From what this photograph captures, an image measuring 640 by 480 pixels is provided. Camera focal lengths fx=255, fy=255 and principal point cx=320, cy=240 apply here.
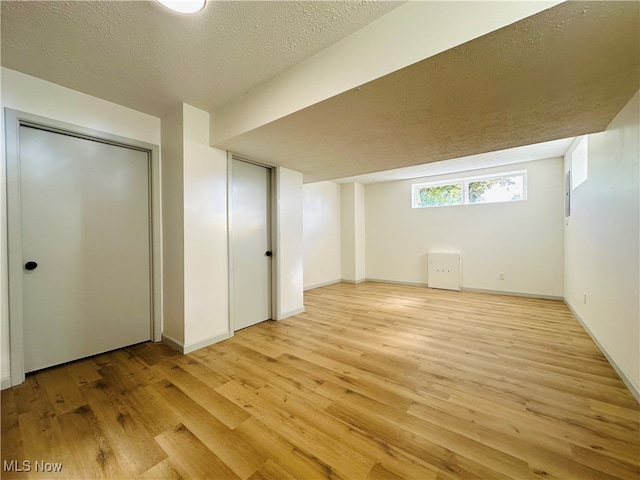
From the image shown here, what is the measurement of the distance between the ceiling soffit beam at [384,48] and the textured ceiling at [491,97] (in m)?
0.05

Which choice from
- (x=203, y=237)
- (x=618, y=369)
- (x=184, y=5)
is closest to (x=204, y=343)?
(x=203, y=237)

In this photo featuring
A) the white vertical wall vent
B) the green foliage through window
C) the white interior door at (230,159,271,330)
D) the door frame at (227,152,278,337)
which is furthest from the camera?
the green foliage through window

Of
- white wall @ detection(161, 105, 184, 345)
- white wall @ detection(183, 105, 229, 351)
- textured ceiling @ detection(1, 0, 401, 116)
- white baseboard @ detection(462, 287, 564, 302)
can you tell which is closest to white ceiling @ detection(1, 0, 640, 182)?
textured ceiling @ detection(1, 0, 401, 116)

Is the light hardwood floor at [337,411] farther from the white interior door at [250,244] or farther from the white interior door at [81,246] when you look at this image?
the white interior door at [250,244]

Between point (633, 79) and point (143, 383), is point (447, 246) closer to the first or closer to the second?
point (633, 79)

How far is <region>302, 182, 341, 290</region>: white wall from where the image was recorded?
5.65 m

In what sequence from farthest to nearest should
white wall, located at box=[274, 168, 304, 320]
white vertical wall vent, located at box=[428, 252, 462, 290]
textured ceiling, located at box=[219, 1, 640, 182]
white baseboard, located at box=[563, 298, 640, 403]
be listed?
white vertical wall vent, located at box=[428, 252, 462, 290] → white wall, located at box=[274, 168, 304, 320] → white baseboard, located at box=[563, 298, 640, 403] → textured ceiling, located at box=[219, 1, 640, 182]

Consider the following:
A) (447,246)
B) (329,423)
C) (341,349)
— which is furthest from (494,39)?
(447,246)

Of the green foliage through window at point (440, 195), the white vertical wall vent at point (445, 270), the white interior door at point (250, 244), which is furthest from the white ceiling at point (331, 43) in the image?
the white vertical wall vent at point (445, 270)

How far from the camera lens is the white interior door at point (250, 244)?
10.2 ft

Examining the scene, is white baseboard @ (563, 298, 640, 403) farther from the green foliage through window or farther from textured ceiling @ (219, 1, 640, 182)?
the green foliage through window

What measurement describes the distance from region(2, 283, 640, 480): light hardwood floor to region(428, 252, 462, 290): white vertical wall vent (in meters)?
2.42

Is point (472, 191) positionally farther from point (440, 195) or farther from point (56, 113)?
point (56, 113)

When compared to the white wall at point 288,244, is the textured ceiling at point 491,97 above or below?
above
